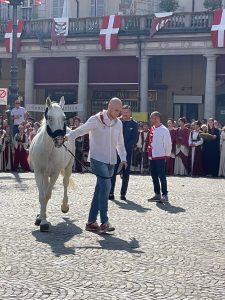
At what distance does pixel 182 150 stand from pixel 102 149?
1355cm

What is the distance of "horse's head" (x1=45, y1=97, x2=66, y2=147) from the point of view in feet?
35.8

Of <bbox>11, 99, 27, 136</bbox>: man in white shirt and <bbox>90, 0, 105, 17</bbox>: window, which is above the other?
<bbox>90, 0, 105, 17</bbox>: window

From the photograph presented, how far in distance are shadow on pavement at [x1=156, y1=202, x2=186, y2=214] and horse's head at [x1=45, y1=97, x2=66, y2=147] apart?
3.55m

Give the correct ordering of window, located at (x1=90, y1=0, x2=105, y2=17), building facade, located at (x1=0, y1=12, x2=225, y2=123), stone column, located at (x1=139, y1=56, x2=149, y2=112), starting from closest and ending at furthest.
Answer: building facade, located at (x1=0, y1=12, x2=225, y2=123) → stone column, located at (x1=139, y1=56, x2=149, y2=112) → window, located at (x1=90, y1=0, x2=105, y2=17)

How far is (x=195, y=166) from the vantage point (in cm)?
2441

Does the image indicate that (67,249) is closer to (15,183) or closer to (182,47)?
(15,183)

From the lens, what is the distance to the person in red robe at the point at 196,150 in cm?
2430

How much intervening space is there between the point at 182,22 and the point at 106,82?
21.0 ft

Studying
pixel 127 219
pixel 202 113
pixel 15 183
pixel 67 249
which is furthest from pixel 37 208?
pixel 202 113

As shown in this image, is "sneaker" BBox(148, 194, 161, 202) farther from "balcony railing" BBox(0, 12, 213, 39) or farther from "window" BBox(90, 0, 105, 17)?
"window" BBox(90, 0, 105, 17)

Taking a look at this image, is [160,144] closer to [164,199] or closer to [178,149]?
[164,199]

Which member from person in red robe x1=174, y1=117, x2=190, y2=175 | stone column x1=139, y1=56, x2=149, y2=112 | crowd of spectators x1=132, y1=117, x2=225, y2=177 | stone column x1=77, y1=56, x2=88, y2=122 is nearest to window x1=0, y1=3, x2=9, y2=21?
stone column x1=77, y1=56, x2=88, y2=122

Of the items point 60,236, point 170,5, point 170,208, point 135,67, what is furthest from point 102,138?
point 170,5

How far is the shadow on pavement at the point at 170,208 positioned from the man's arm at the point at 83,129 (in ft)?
10.7
